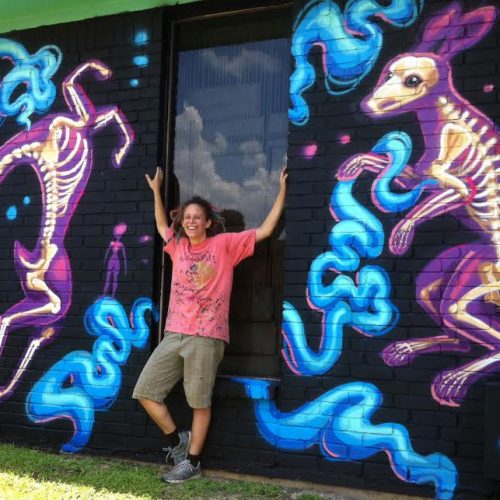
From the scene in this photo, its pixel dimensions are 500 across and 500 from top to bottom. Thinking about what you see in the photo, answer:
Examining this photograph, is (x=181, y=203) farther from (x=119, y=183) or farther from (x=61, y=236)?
(x=61, y=236)

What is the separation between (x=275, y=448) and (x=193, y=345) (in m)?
0.86

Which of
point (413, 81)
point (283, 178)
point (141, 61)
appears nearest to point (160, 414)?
point (283, 178)

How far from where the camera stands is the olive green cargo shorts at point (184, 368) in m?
3.85

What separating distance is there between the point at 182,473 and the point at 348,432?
3.65 feet

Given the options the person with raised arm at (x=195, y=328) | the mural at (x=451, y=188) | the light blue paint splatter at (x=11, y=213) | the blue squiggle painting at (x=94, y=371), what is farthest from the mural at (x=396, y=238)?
the light blue paint splatter at (x=11, y=213)

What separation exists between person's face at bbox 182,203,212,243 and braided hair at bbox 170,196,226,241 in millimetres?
52

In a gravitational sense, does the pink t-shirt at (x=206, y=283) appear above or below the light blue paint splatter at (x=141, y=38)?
below

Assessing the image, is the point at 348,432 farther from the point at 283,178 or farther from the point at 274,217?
the point at 283,178

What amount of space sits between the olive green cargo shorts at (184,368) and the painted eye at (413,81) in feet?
6.82

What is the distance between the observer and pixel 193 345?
12.8 feet

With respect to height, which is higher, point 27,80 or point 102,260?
point 27,80

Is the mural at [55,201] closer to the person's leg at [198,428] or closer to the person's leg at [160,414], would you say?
the person's leg at [160,414]

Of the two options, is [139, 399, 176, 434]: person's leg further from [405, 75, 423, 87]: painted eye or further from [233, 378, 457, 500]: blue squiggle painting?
[405, 75, 423, 87]: painted eye

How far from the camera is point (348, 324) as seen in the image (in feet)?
12.2
